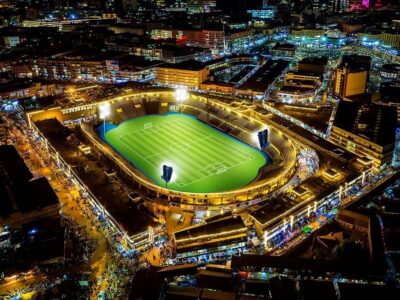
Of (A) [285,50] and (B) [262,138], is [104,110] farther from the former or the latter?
Answer: (A) [285,50]

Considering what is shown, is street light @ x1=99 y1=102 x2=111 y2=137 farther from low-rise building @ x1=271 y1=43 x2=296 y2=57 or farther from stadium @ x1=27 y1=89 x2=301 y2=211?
low-rise building @ x1=271 y1=43 x2=296 y2=57

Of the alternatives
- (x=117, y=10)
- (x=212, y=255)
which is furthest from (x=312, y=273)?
(x=117, y=10)

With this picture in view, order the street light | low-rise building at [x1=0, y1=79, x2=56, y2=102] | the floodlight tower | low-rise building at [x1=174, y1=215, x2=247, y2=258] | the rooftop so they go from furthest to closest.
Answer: low-rise building at [x1=0, y1=79, x2=56, y2=102] → the floodlight tower → the street light → the rooftop → low-rise building at [x1=174, y1=215, x2=247, y2=258]

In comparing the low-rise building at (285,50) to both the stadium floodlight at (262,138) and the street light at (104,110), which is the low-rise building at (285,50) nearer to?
the street light at (104,110)

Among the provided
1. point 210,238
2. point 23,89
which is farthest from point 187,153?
point 23,89

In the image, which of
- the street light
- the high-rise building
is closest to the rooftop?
the high-rise building

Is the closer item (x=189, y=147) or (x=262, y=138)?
(x=262, y=138)

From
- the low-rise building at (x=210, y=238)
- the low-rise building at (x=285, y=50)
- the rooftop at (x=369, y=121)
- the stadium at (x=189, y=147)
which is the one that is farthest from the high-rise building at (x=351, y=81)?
the low-rise building at (x=210, y=238)

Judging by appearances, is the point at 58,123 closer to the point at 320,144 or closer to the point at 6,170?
the point at 6,170
